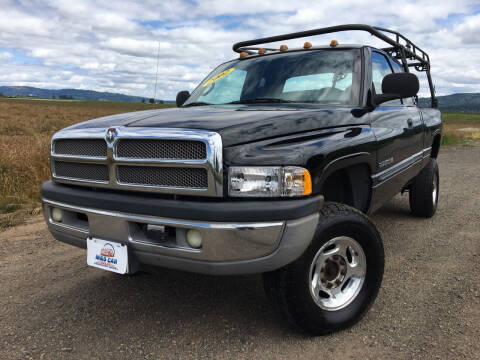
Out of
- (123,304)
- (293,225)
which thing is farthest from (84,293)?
(293,225)

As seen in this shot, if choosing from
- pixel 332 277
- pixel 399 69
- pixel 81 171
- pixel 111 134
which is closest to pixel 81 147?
pixel 81 171

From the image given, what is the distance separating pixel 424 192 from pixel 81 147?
3878mm

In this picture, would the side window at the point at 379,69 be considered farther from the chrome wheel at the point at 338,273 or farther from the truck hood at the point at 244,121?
the chrome wheel at the point at 338,273

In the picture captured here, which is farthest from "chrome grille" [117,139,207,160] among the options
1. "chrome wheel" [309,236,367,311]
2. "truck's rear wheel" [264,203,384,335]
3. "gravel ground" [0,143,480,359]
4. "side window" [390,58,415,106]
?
"side window" [390,58,415,106]

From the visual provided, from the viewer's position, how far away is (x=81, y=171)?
2.55 m

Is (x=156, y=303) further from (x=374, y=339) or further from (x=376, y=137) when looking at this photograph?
(x=376, y=137)

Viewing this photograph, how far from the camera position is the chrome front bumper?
6.59 ft

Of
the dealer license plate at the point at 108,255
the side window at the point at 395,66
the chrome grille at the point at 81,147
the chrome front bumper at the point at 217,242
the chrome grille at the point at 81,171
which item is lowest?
the dealer license plate at the point at 108,255

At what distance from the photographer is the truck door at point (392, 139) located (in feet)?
10.3

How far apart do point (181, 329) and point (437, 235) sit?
3046 mm

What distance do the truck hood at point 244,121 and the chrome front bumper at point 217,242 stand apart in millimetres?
442

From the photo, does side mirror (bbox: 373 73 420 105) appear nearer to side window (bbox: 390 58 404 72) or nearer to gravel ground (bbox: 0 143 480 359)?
side window (bbox: 390 58 404 72)

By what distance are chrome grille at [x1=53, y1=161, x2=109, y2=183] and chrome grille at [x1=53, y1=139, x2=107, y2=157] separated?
0.22 ft

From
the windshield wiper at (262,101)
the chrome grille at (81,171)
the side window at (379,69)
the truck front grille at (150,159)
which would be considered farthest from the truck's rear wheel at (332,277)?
the side window at (379,69)
